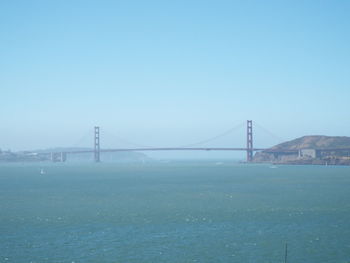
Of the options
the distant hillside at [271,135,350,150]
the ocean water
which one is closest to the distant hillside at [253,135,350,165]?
the distant hillside at [271,135,350,150]

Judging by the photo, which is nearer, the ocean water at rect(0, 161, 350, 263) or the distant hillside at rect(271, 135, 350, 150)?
the ocean water at rect(0, 161, 350, 263)

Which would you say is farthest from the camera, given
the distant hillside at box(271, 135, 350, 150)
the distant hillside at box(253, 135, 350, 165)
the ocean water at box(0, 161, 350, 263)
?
the distant hillside at box(271, 135, 350, 150)

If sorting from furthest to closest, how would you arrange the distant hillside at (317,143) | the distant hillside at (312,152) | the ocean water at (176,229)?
the distant hillside at (317,143) → the distant hillside at (312,152) → the ocean water at (176,229)

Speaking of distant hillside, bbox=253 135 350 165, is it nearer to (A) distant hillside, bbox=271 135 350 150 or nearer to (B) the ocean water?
(A) distant hillside, bbox=271 135 350 150

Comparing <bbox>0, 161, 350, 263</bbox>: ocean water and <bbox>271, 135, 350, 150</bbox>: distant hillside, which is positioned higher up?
<bbox>271, 135, 350, 150</bbox>: distant hillside

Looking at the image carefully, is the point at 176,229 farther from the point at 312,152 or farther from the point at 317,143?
the point at 317,143

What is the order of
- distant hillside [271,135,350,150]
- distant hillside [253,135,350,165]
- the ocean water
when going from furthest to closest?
distant hillside [271,135,350,150], distant hillside [253,135,350,165], the ocean water

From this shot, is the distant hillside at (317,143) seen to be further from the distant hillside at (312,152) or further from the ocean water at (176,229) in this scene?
the ocean water at (176,229)

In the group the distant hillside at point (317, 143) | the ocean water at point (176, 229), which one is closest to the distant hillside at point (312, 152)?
the distant hillside at point (317, 143)

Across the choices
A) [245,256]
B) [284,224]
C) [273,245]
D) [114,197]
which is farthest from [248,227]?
[114,197]

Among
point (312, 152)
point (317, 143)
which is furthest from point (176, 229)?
point (317, 143)
